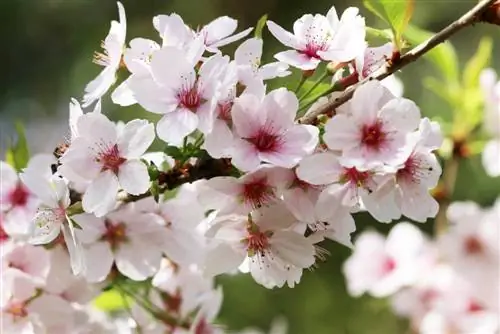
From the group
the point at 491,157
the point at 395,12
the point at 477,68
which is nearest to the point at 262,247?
the point at 395,12

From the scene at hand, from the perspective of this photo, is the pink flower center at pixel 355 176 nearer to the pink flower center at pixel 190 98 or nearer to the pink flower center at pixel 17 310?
the pink flower center at pixel 190 98

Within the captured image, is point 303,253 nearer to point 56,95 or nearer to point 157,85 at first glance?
point 157,85

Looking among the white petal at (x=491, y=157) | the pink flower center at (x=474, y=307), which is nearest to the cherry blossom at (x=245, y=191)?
the white petal at (x=491, y=157)

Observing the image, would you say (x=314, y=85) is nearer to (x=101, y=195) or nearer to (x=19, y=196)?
(x=101, y=195)

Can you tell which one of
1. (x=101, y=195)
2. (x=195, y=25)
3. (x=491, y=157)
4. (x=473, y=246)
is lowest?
(x=195, y=25)

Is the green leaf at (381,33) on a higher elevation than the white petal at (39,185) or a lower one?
higher
